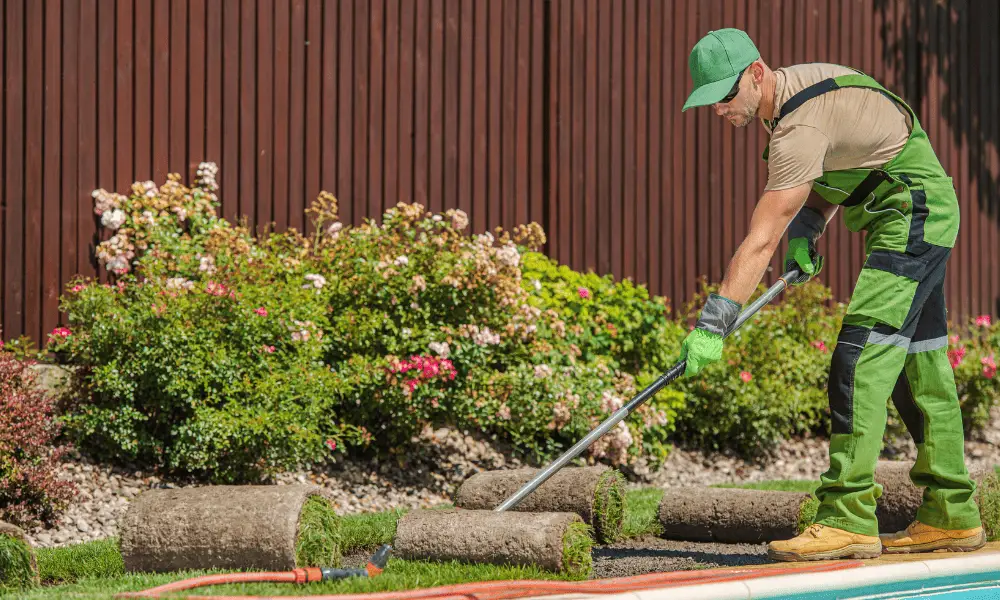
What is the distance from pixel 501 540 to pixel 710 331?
40.5 inches

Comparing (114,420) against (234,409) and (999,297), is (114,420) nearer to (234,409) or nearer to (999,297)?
(234,409)

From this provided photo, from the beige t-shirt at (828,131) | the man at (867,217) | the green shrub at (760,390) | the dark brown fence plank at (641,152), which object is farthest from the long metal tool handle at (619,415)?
the dark brown fence plank at (641,152)

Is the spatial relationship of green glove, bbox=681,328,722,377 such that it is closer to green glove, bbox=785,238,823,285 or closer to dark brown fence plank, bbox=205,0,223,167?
green glove, bbox=785,238,823,285

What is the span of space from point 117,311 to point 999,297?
864 centimetres

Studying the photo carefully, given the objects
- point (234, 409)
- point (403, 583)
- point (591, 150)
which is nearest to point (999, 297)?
point (591, 150)

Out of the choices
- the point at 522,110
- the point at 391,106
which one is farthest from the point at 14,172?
the point at 522,110

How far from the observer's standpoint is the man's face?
371 centimetres

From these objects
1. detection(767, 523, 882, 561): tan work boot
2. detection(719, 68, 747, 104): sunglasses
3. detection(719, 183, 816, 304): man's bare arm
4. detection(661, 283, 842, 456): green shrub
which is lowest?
detection(661, 283, 842, 456): green shrub

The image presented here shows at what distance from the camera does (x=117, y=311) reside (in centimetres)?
546

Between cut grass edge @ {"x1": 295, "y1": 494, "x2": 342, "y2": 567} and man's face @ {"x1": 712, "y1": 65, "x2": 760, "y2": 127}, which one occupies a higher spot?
man's face @ {"x1": 712, "y1": 65, "x2": 760, "y2": 127}

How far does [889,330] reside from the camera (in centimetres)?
371

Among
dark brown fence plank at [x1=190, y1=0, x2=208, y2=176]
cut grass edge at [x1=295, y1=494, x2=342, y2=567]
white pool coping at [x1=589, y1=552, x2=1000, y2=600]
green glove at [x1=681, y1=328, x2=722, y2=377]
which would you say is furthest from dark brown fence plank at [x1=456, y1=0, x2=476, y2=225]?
white pool coping at [x1=589, y1=552, x2=1000, y2=600]

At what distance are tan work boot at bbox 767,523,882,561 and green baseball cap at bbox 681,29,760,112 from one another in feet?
5.07

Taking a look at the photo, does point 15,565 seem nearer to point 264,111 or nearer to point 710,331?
point 710,331
